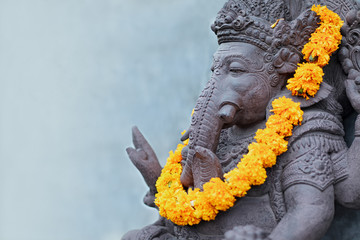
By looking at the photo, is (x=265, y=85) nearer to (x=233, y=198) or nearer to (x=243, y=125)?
(x=243, y=125)

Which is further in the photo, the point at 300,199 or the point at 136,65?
the point at 136,65

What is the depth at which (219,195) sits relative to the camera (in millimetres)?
2361

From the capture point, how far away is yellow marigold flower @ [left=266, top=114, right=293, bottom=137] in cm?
241

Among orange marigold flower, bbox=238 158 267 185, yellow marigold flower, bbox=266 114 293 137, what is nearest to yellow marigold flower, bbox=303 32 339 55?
yellow marigold flower, bbox=266 114 293 137

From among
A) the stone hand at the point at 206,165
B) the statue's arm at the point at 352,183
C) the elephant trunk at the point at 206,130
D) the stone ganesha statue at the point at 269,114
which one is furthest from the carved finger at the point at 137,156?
the statue's arm at the point at 352,183

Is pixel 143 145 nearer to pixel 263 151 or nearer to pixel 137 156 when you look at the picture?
pixel 137 156

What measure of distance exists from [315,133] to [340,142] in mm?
142

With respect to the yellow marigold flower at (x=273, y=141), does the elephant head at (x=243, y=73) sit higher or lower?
higher

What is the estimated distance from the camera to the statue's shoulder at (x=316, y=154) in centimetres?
228

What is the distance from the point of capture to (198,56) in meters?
4.32

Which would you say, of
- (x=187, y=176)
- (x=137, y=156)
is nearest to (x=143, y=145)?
(x=137, y=156)

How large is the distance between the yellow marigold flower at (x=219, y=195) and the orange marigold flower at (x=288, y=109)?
445 mm

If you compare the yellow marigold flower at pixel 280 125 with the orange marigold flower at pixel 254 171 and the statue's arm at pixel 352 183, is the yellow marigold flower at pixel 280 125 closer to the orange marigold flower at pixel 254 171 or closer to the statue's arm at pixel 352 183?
the orange marigold flower at pixel 254 171

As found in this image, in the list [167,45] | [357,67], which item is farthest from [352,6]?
[167,45]
